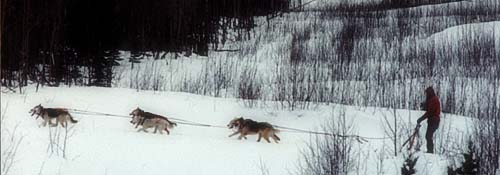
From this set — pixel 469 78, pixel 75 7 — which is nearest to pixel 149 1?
pixel 75 7

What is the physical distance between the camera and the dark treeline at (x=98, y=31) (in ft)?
35.4

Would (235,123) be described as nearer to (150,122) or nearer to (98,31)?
(150,122)

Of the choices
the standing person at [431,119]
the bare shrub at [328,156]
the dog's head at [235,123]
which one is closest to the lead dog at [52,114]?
the dog's head at [235,123]

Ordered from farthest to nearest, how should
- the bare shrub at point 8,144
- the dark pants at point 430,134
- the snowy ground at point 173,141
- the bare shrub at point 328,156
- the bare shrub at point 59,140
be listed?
the dark pants at point 430,134, the bare shrub at point 59,140, the snowy ground at point 173,141, the bare shrub at point 328,156, the bare shrub at point 8,144

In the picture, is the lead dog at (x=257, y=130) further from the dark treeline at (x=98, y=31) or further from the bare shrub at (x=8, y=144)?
the dark treeline at (x=98, y=31)

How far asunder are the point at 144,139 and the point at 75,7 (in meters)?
7.46

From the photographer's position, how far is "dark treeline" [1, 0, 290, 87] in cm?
1080

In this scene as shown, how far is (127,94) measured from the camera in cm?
1116

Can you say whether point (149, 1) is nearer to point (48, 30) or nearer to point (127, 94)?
point (48, 30)

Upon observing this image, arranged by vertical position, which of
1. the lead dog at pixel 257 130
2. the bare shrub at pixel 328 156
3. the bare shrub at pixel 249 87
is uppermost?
the bare shrub at pixel 249 87

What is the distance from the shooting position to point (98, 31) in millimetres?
15898

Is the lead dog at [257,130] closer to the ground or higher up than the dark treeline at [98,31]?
closer to the ground

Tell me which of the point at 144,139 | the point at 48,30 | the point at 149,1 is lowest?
the point at 144,139

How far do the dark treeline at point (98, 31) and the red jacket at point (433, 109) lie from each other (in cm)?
586
